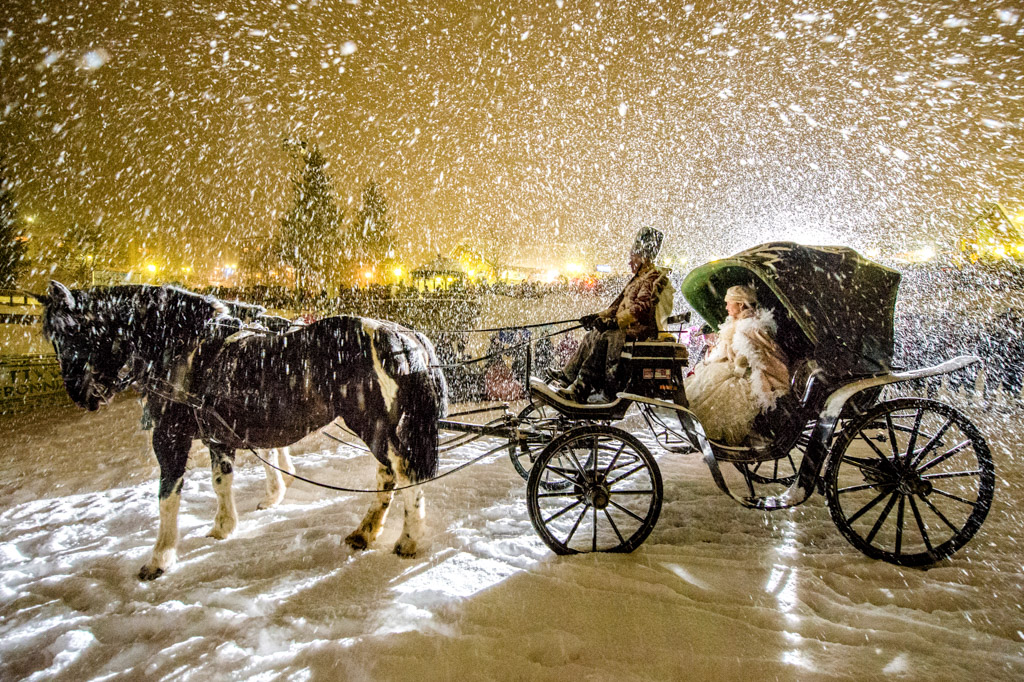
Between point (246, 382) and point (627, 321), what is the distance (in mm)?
2949

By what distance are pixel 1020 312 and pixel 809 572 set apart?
10.9 m

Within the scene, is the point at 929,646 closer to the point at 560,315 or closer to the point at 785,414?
the point at 785,414

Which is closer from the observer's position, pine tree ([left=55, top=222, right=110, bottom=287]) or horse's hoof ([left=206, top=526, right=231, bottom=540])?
horse's hoof ([left=206, top=526, right=231, bottom=540])

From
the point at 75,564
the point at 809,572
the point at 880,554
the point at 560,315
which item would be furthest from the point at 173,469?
the point at 560,315

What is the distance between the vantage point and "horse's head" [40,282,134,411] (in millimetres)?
2814

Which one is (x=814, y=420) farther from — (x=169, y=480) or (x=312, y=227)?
(x=312, y=227)

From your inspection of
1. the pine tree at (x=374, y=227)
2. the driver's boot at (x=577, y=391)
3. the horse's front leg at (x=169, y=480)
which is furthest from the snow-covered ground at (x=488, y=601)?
the pine tree at (x=374, y=227)

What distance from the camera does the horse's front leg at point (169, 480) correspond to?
118 inches

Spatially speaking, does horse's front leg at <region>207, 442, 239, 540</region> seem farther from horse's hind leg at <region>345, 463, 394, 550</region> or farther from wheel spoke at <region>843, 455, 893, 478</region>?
wheel spoke at <region>843, 455, 893, 478</region>

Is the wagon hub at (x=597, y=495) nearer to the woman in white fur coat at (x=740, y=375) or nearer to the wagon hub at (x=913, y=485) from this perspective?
the woman in white fur coat at (x=740, y=375)

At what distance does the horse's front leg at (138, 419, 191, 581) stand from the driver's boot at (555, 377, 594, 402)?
9.41ft

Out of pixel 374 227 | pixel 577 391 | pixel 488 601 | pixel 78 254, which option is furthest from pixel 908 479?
pixel 374 227

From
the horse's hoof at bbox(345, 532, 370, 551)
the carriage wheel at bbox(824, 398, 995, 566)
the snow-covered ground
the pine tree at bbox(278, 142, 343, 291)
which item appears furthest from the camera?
the pine tree at bbox(278, 142, 343, 291)

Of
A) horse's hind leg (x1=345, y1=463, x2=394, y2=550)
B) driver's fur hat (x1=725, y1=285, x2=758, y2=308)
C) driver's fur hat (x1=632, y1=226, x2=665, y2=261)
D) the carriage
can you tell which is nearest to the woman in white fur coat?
driver's fur hat (x1=725, y1=285, x2=758, y2=308)
